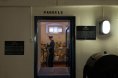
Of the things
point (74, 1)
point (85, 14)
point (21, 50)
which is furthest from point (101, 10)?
point (21, 50)

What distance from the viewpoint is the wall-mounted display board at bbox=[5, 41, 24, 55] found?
561cm

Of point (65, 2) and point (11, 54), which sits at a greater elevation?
point (65, 2)

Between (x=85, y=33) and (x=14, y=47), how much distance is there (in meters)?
1.86

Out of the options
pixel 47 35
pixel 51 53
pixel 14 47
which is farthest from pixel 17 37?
pixel 47 35

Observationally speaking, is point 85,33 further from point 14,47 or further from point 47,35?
point 47,35

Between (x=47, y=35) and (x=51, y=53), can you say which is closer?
(x=51, y=53)

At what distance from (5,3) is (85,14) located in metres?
2.06

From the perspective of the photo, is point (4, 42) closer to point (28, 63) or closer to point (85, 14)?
point (28, 63)

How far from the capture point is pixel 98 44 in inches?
223

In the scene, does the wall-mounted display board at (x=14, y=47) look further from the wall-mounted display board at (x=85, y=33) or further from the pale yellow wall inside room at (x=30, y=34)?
the wall-mounted display board at (x=85, y=33)

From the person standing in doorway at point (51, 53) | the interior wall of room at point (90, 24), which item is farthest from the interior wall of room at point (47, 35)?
the interior wall of room at point (90, 24)

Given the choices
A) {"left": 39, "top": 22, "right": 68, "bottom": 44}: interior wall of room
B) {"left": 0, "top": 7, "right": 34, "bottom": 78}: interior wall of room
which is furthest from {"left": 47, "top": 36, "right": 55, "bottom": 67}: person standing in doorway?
{"left": 0, "top": 7, "right": 34, "bottom": 78}: interior wall of room

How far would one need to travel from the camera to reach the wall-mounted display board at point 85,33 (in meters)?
5.62

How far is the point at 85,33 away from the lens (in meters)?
5.62
